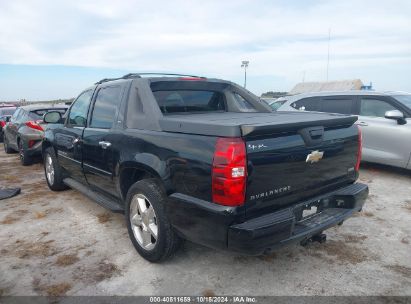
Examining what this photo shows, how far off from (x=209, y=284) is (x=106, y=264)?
3.52 feet

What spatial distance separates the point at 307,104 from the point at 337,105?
2.22 feet

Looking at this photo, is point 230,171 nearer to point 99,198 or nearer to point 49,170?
point 99,198

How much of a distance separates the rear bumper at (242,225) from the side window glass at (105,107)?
153 centimetres

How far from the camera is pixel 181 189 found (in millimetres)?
2771

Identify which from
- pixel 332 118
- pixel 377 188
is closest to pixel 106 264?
pixel 332 118

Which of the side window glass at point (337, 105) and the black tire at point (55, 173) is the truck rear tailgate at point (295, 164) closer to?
the black tire at point (55, 173)

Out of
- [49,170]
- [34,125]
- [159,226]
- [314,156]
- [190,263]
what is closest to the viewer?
[314,156]

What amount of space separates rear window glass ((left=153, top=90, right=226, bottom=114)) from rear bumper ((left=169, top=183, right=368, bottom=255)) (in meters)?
1.35

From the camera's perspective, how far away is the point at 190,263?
3.32 metres

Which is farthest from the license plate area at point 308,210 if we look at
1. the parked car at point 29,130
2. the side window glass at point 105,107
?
the parked car at point 29,130

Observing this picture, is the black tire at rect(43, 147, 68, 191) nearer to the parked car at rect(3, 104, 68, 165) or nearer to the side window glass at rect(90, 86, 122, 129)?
the side window glass at rect(90, 86, 122, 129)

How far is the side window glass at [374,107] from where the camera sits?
258 inches

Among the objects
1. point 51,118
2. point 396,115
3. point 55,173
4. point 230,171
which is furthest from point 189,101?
point 396,115

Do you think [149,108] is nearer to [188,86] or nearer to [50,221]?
[188,86]
